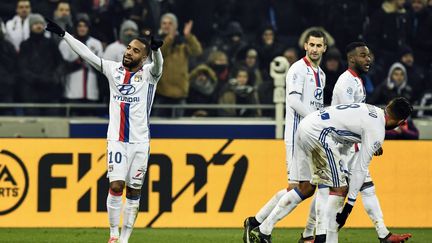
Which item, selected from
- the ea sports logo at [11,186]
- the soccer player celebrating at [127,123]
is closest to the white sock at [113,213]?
the soccer player celebrating at [127,123]

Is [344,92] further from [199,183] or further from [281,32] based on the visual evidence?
[281,32]

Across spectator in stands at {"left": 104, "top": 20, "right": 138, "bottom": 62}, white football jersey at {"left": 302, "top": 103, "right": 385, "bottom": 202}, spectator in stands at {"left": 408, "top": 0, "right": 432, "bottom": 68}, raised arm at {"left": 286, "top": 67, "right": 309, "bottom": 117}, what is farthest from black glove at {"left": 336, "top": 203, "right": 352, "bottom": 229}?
spectator in stands at {"left": 408, "top": 0, "right": 432, "bottom": 68}

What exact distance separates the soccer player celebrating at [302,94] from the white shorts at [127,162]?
143 centimetres

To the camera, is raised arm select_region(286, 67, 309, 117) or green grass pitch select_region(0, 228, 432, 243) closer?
raised arm select_region(286, 67, 309, 117)

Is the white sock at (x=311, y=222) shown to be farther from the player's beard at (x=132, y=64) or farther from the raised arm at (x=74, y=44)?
the raised arm at (x=74, y=44)

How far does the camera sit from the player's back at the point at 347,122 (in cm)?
1252

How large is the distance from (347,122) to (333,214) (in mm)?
983

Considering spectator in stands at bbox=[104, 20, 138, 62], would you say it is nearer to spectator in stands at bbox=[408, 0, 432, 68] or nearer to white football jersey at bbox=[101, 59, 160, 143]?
spectator in stands at bbox=[408, 0, 432, 68]

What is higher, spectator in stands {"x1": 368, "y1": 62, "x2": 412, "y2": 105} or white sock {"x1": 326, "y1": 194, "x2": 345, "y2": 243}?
spectator in stands {"x1": 368, "y1": 62, "x2": 412, "y2": 105}

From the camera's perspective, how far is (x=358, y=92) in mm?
14062

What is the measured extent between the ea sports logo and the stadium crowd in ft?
12.1

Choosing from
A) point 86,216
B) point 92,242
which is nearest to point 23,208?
point 86,216

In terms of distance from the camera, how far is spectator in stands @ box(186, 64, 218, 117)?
20.3 m

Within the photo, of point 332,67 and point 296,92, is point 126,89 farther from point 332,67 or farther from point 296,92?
point 332,67
